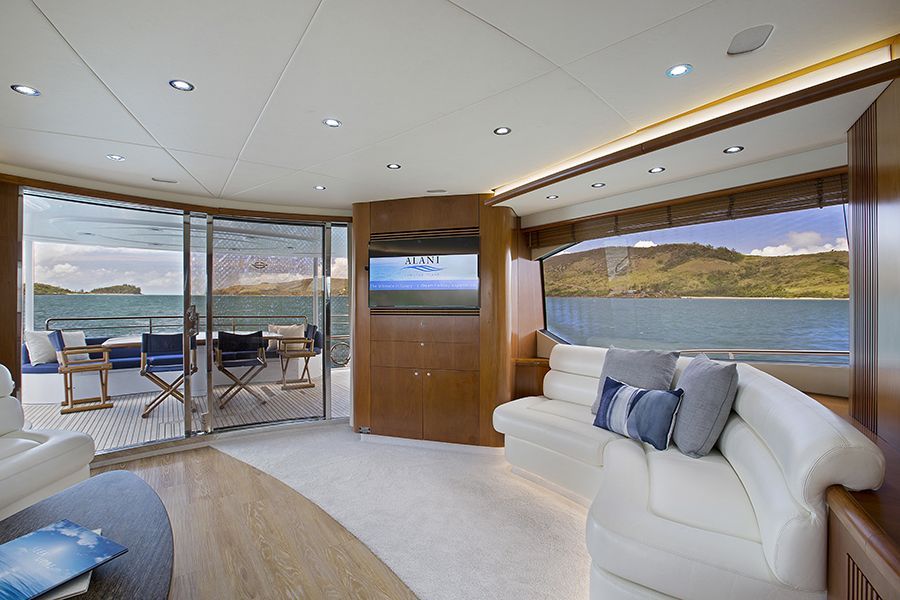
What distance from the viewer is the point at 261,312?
4.85 metres

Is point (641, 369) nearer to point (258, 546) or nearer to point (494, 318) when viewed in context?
point (494, 318)

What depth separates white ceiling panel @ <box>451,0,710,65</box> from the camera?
1444mm

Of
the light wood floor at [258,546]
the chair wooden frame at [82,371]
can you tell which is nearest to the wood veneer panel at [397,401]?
the light wood floor at [258,546]

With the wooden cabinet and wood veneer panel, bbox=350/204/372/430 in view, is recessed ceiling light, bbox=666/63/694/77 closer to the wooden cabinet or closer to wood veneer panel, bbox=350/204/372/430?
the wooden cabinet

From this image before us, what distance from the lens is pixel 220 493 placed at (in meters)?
3.12

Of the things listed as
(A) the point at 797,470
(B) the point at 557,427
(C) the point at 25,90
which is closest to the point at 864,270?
(A) the point at 797,470

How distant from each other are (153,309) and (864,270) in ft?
34.1

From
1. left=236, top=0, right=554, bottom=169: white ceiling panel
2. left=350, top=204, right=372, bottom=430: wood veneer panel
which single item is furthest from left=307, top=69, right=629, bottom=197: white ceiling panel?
left=350, top=204, right=372, bottom=430: wood veneer panel

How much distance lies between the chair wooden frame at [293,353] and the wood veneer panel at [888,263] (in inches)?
190

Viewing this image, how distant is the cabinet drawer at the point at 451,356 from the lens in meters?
4.05

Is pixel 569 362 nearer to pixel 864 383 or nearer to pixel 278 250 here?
pixel 864 383

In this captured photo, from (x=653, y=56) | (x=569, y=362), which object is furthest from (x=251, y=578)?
(x=653, y=56)

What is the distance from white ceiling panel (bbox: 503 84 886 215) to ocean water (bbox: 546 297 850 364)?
99 cm

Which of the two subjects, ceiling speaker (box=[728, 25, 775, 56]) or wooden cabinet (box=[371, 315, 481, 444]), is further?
wooden cabinet (box=[371, 315, 481, 444])
